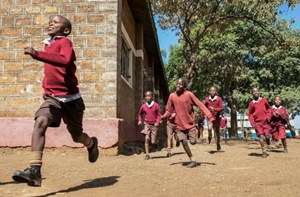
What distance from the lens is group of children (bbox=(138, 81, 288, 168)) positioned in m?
6.39

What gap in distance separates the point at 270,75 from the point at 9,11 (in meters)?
20.0

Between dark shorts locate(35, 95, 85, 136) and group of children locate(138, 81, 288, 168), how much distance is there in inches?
103

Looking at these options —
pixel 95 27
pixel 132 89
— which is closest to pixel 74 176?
pixel 95 27

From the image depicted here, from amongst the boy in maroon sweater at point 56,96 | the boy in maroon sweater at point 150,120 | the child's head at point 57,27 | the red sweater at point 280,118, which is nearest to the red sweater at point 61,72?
the boy in maroon sweater at point 56,96

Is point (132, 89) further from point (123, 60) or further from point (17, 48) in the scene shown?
point (17, 48)

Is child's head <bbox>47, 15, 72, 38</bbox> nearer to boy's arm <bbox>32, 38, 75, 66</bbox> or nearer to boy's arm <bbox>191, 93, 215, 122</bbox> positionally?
boy's arm <bbox>32, 38, 75, 66</bbox>

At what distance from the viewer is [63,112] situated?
4094mm

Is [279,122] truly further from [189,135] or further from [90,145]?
[90,145]

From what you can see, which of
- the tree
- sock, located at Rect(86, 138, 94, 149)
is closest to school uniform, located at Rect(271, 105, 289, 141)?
sock, located at Rect(86, 138, 94, 149)

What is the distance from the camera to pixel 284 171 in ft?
18.8

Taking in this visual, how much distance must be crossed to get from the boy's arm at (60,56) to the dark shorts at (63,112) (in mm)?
459

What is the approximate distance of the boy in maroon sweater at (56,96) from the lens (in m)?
3.64

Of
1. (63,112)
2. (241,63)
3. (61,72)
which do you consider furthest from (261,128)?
(241,63)

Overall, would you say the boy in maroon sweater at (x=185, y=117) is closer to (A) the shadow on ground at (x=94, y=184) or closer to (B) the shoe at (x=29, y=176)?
(A) the shadow on ground at (x=94, y=184)
